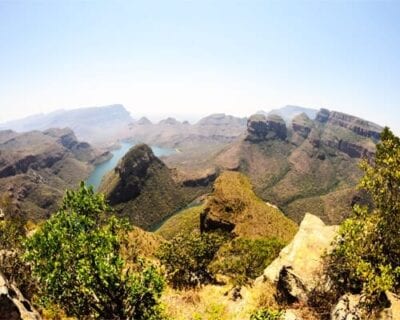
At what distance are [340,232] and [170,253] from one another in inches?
1195

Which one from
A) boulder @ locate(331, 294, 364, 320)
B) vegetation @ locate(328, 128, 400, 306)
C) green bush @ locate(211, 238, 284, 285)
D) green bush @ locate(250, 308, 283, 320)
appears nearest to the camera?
green bush @ locate(250, 308, 283, 320)

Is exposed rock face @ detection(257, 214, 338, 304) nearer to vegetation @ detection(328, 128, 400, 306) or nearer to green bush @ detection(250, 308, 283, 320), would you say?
vegetation @ detection(328, 128, 400, 306)

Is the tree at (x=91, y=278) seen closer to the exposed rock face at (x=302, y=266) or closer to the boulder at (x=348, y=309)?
the boulder at (x=348, y=309)

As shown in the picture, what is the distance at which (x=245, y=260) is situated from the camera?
5231 cm

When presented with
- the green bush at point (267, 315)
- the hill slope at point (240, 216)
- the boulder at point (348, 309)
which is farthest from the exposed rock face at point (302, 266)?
the hill slope at point (240, 216)

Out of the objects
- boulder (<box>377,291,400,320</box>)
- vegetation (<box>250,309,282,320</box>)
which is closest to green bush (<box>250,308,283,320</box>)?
vegetation (<box>250,309,282,320</box>)

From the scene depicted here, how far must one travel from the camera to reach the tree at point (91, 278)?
22.0 meters

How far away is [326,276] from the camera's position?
28516 mm

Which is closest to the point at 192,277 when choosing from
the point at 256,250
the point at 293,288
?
the point at 256,250

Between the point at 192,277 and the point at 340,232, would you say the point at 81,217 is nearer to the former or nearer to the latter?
the point at 340,232

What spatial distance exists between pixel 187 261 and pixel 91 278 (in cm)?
2988

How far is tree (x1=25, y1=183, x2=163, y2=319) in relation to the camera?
21969 millimetres

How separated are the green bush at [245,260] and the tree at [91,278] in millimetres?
21906

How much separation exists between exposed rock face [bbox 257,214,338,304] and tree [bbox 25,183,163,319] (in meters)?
13.1
